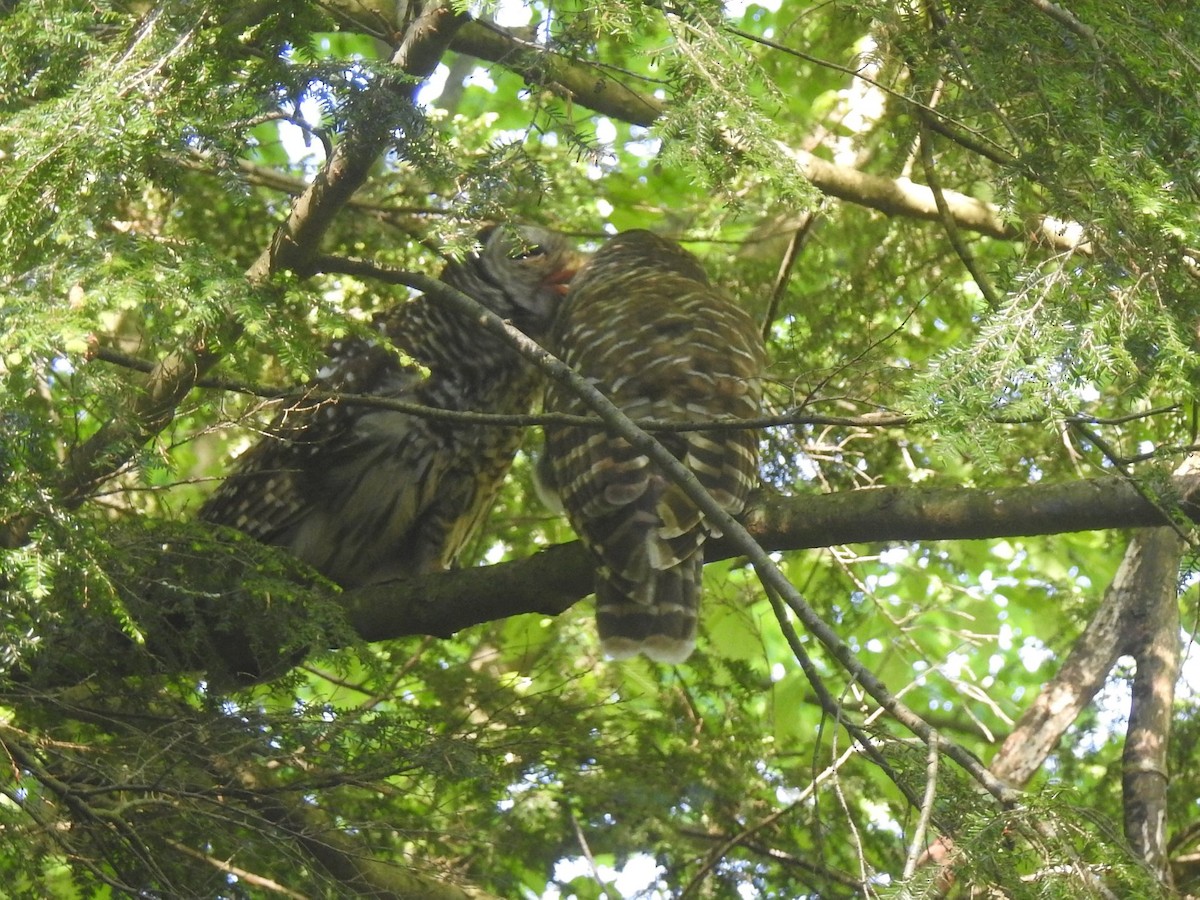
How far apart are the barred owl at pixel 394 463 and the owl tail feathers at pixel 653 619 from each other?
3.75ft

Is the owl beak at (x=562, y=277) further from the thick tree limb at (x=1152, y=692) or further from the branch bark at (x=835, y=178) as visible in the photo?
the thick tree limb at (x=1152, y=692)

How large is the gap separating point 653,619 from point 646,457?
47 cm

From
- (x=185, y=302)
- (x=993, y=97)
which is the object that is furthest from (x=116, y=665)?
(x=993, y=97)

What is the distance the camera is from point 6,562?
2686mm

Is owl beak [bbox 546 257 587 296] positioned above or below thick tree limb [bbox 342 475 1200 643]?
above

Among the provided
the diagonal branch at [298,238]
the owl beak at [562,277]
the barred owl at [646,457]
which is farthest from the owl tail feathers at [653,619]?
the owl beak at [562,277]

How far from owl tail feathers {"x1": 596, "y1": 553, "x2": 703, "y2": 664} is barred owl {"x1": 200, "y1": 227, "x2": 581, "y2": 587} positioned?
114 cm

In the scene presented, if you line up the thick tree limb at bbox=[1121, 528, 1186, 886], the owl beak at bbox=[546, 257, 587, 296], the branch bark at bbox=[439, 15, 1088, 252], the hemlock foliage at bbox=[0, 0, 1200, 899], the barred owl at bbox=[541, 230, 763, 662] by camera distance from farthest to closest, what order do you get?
the owl beak at bbox=[546, 257, 587, 296] < the branch bark at bbox=[439, 15, 1088, 252] < the thick tree limb at bbox=[1121, 528, 1186, 886] < the barred owl at bbox=[541, 230, 763, 662] < the hemlock foliage at bbox=[0, 0, 1200, 899]

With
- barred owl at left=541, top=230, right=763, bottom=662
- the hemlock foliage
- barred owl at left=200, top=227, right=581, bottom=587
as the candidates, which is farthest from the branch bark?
barred owl at left=200, top=227, right=581, bottom=587

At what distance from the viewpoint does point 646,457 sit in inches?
147

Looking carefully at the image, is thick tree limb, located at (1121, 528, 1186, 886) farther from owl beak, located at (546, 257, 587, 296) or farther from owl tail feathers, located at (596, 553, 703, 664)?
owl beak, located at (546, 257, 587, 296)

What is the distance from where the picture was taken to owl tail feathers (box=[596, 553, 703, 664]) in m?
3.81

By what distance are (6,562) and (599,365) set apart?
6.91 feet

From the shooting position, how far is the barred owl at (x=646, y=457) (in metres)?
3.79
